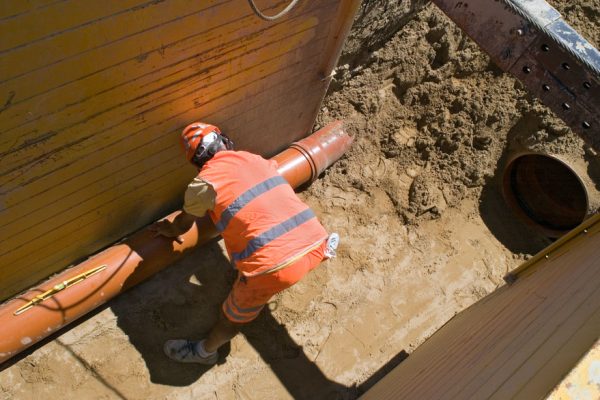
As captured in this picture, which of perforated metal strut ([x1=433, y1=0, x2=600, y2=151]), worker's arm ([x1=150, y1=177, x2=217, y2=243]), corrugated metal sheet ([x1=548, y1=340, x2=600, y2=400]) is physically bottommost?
worker's arm ([x1=150, y1=177, x2=217, y2=243])

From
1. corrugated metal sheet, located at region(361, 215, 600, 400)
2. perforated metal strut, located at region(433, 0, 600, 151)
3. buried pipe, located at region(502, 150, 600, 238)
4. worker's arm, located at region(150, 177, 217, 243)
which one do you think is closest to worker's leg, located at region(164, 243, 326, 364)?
worker's arm, located at region(150, 177, 217, 243)

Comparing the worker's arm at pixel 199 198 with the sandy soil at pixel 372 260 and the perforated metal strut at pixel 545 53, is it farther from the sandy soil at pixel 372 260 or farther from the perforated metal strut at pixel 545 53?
the perforated metal strut at pixel 545 53

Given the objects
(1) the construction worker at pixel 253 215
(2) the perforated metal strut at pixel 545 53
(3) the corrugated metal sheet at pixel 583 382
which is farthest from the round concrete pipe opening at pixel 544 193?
(3) the corrugated metal sheet at pixel 583 382

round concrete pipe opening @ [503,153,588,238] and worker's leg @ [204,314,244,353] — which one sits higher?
round concrete pipe opening @ [503,153,588,238]

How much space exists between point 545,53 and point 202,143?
2.28 metres

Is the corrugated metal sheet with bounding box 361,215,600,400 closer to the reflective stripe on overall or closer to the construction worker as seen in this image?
the construction worker

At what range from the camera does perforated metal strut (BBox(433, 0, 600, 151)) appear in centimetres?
305

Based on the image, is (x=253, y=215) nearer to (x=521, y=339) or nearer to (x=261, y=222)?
(x=261, y=222)

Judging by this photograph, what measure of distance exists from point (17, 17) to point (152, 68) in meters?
0.94

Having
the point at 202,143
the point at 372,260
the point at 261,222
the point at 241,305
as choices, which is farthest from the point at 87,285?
the point at 372,260

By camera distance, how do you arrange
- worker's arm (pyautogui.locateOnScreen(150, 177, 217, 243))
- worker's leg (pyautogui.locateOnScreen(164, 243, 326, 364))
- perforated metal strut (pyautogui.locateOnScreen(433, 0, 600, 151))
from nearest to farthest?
perforated metal strut (pyautogui.locateOnScreen(433, 0, 600, 151))
worker's arm (pyautogui.locateOnScreen(150, 177, 217, 243))
worker's leg (pyautogui.locateOnScreen(164, 243, 326, 364))

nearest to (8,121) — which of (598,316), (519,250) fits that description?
(598,316)

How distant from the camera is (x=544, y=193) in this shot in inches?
227

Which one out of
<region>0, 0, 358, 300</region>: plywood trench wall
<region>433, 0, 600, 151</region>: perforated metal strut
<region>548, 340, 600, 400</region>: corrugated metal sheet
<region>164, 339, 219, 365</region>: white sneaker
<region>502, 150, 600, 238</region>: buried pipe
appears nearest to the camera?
<region>548, 340, 600, 400</region>: corrugated metal sheet
